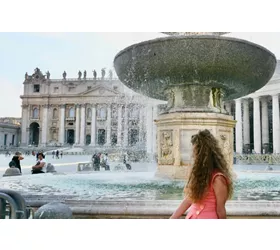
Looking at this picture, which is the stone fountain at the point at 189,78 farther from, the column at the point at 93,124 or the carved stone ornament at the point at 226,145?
the column at the point at 93,124

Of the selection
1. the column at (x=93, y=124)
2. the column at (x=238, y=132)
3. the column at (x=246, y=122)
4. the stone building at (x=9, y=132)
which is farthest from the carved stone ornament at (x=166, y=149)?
the column at (x=93, y=124)

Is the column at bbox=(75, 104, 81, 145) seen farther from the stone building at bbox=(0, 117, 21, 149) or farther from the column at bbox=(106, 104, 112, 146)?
the stone building at bbox=(0, 117, 21, 149)

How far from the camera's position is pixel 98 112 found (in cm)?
6619

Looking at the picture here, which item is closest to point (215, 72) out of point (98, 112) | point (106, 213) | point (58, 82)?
point (106, 213)

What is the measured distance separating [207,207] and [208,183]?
145 millimetres

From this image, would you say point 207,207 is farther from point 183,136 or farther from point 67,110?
point 67,110

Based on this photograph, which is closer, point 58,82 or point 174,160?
point 174,160

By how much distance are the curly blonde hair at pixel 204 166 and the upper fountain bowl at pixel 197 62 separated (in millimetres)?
3063

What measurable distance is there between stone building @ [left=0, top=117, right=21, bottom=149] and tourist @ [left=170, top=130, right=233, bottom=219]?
55634 millimetres

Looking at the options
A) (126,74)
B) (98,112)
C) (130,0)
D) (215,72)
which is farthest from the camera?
(98,112)

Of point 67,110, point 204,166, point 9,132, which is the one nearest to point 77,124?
point 67,110

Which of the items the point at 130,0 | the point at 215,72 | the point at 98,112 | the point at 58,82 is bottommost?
the point at 215,72
